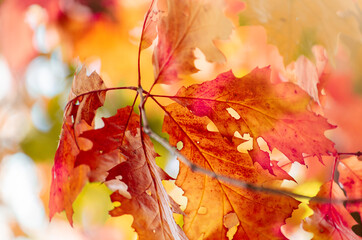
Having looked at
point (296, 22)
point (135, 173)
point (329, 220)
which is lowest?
point (329, 220)

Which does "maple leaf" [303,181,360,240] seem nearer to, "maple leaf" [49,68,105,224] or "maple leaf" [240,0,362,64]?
"maple leaf" [240,0,362,64]

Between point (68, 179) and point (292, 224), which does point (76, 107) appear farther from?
point (292, 224)

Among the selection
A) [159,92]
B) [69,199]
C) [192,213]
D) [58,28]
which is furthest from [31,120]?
[192,213]

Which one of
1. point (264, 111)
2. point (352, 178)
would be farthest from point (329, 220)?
point (264, 111)

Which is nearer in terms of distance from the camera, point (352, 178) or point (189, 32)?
point (189, 32)

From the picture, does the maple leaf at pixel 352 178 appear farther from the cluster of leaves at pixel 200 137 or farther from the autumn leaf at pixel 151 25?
the autumn leaf at pixel 151 25

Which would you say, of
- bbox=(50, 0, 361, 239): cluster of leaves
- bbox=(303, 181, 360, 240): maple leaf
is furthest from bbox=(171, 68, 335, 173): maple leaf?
bbox=(303, 181, 360, 240): maple leaf

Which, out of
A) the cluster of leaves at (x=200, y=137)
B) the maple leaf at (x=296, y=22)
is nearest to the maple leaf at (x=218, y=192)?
the cluster of leaves at (x=200, y=137)

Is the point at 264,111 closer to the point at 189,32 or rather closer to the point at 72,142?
the point at 189,32

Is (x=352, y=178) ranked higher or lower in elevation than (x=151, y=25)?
lower
